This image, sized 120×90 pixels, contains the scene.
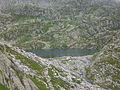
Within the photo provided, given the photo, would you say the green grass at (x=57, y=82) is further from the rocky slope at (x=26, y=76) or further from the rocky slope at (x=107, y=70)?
the rocky slope at (x=107, y=70)

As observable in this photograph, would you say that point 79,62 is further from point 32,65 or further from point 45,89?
point 45,89

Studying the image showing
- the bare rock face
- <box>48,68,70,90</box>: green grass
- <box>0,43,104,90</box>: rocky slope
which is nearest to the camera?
the bare rock face

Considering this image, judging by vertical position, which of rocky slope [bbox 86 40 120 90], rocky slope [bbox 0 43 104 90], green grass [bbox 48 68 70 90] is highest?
rocky slope [bbox 0 43 104 90]

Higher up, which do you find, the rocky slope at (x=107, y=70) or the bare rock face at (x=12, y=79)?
the bare rock face at (x=12, y=79)

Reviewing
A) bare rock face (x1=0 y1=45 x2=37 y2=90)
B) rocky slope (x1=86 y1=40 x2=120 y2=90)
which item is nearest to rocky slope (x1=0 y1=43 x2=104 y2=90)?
bare rock face (x1=0 y1=45 x2=37 y2=90)

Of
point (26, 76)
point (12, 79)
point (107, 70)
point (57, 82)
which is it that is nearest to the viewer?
point (12, 79)

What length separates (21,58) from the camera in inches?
3401

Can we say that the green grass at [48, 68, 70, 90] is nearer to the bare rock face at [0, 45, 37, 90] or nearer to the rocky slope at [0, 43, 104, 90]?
the rocky slope at [0, 43, 104, 90]

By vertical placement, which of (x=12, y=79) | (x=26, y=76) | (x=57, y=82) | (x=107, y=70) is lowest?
(x=107, y=70)

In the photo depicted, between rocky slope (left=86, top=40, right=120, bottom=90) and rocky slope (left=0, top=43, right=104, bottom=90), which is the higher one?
rocky slope (left=0, top=43, right=104, bottom=90)

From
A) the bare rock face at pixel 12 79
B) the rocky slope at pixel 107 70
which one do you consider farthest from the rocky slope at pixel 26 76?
the rocky slope at pixel 107 70

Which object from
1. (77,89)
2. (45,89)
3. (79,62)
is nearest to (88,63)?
(79,62)

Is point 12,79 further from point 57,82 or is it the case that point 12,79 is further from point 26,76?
point 57,82

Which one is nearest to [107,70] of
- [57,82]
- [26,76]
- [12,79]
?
[57,82]
